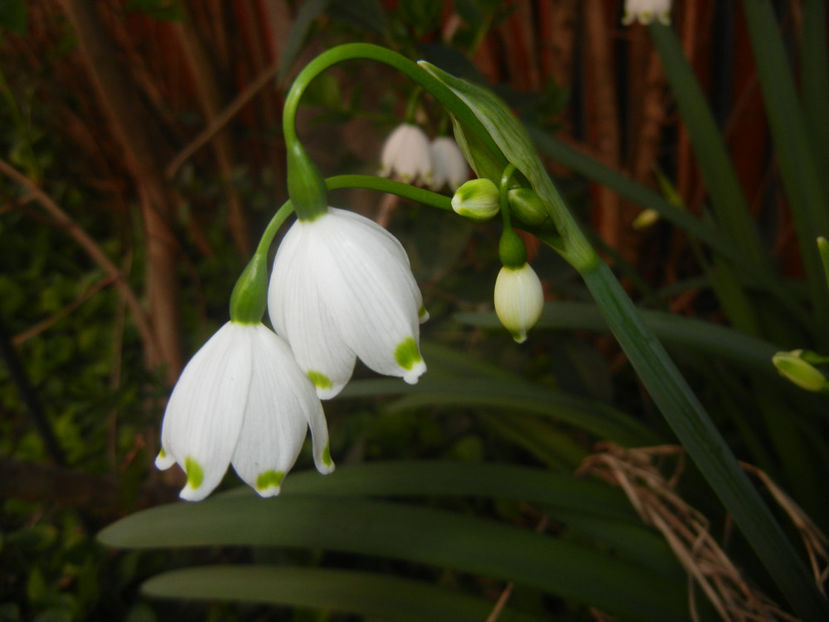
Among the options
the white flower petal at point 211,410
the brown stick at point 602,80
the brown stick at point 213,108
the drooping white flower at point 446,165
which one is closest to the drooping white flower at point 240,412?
the white flower petal at point 211,410

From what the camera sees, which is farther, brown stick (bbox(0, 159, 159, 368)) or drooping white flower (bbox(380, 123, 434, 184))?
brown stick (bbox(0, 159, 159, 368))

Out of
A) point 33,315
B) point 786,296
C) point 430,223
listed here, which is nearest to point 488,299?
point 430,223

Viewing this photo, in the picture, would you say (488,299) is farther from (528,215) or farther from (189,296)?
(189,296)

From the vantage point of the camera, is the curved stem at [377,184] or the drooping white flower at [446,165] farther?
the drooping white flower at [446,165]

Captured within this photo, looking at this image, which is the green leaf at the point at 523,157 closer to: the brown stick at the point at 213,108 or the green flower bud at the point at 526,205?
the green flower bud at the point at 526,205

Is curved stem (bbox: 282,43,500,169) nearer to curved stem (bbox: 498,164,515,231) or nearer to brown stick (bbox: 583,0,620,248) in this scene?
curved stem (bbox: 498,164,515,231)

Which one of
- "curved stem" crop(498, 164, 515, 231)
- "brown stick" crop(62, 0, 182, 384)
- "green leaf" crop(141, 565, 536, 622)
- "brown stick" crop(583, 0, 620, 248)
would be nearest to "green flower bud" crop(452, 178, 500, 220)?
"curved stem" crop(498, 164, 515, 231)

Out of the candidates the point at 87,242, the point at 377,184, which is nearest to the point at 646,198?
the point at 377,184
